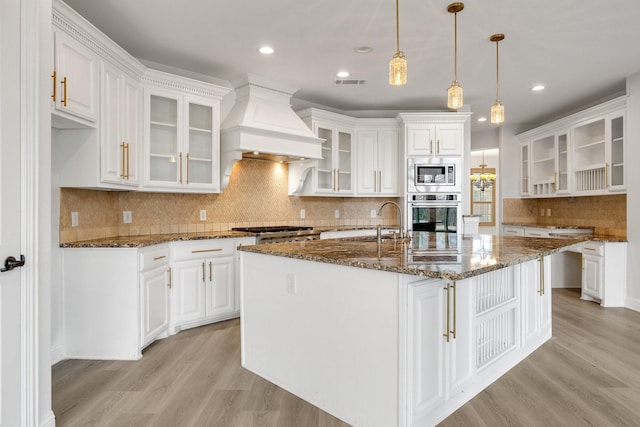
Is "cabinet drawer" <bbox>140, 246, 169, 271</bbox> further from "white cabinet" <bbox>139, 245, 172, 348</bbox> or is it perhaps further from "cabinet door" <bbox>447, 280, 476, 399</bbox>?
"cabinet door" <bbox>447, 280, 476, 399</bbox>

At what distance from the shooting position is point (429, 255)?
225cm

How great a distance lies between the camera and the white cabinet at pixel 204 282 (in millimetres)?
3646

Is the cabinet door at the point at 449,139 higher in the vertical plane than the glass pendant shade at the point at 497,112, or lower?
higher

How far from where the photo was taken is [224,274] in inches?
155

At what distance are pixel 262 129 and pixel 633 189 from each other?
407 cm

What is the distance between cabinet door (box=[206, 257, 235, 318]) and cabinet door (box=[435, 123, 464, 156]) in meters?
3.12

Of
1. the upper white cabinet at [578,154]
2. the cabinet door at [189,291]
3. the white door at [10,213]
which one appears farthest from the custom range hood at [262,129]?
the upper white cabinet at [578,154]

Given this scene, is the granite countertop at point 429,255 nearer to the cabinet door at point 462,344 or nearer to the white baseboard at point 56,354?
the cabinet door at point 462,344

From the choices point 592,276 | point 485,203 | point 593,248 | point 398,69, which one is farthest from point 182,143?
point 485,203

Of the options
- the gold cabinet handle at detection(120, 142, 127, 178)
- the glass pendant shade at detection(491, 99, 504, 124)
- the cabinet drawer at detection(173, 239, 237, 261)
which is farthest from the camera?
the cabinet drawer at detection(173, 239, 237, 261)

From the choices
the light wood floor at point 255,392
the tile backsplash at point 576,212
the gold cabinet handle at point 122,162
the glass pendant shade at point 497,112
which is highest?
the glass pendant shade at point 497,112

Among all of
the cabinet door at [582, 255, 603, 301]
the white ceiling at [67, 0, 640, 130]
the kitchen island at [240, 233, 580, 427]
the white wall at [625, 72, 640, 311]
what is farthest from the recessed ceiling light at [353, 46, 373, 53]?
the cabinet door at [582, 255, 603, 301]

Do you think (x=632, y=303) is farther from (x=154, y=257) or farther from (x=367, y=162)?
(x=154, y=257)

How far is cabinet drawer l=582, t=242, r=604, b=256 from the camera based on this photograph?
465 cm
